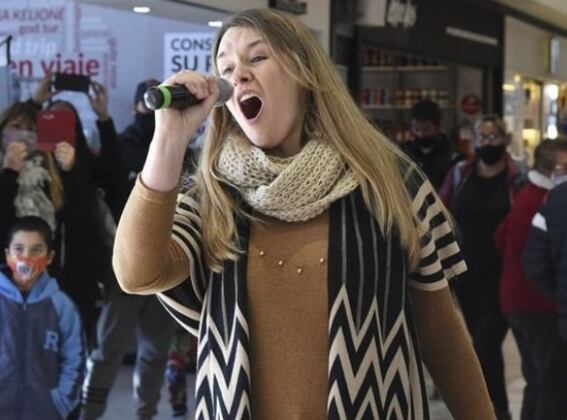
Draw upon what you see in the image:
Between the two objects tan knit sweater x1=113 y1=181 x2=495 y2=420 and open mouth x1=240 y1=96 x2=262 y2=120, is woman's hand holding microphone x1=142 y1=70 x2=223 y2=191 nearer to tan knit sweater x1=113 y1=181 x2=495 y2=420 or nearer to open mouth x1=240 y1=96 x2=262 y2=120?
tan knit sweater x1=113 y1=181 x2=495 y2=420

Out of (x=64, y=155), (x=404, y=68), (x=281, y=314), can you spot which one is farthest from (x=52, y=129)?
(x=404, y=68)

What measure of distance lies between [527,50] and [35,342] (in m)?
12.3

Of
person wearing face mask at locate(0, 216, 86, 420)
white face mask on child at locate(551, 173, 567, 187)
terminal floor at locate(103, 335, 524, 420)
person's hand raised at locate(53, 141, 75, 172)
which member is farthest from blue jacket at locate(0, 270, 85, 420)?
white face mask on child at locate(551, 173, 567, 187)

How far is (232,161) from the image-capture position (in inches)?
92.8

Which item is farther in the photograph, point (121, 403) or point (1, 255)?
point (121, 403)

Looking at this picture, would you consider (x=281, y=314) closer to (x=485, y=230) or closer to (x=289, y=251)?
(x=289, y=251)

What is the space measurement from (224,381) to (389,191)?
452 millimetres

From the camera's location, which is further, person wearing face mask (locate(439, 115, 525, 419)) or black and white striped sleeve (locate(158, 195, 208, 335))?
person wearing face mask (locate(439, 115, 525, 419))

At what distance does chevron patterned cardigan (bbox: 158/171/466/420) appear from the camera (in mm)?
2293

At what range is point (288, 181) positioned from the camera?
2316mm

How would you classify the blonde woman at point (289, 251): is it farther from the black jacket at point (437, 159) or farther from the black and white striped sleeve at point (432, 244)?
the black jacket at point (437, 159)

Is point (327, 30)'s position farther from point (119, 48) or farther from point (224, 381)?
point (224, 381)

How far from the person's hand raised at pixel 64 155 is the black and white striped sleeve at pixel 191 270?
3706mm

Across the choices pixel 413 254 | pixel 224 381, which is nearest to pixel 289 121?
pixel 413 254
